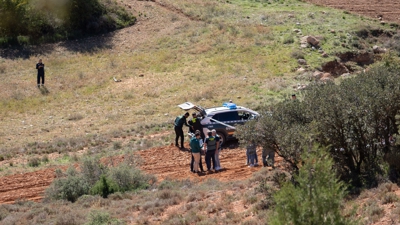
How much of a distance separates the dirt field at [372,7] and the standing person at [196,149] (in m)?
32.4

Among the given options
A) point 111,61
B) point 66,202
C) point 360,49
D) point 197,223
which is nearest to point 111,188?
point 66,202

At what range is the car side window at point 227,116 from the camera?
23.2 meters

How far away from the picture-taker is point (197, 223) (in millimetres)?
14312

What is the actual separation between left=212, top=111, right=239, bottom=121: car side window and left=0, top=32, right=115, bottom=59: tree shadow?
74.4 feet

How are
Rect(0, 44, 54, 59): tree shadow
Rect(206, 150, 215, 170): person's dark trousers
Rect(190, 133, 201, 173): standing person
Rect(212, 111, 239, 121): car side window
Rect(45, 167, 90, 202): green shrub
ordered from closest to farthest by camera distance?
Rect(45, 167, 90, 202): green shrub
Rect(190, 133, 201, 173): standing person
Rect(206, 150, 215, 170): person's dark trousers
Rect(212, 111, 239, 121): car side window
Rect(0, 44, 54, 59): tree shadow

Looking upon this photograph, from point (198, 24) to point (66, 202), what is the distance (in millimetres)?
30601

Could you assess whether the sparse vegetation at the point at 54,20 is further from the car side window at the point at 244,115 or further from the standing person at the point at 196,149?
the standing person at the point at 196,149

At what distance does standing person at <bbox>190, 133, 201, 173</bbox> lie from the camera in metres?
20.1

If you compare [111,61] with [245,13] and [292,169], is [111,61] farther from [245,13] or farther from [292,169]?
[292,169]

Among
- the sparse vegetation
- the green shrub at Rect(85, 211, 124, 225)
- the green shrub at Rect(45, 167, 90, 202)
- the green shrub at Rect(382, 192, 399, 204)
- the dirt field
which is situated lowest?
the green shrub at Rect(45, 167, 90, 202)

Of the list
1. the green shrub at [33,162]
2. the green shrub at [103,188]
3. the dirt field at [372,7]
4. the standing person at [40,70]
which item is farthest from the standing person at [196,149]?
the dirt field at [372,7]

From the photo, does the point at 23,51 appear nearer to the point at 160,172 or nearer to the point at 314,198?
the point at 160,172

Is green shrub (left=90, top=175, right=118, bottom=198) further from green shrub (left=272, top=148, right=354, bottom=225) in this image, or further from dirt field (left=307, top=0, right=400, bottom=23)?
dirt field (left=307, top=0, right=400, bottom=23)

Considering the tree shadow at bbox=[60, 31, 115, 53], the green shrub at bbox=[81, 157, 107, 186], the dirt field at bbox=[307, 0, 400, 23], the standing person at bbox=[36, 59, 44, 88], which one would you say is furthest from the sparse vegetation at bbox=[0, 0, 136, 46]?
the green shrub at bbox=[81, 157, 107, 186]
